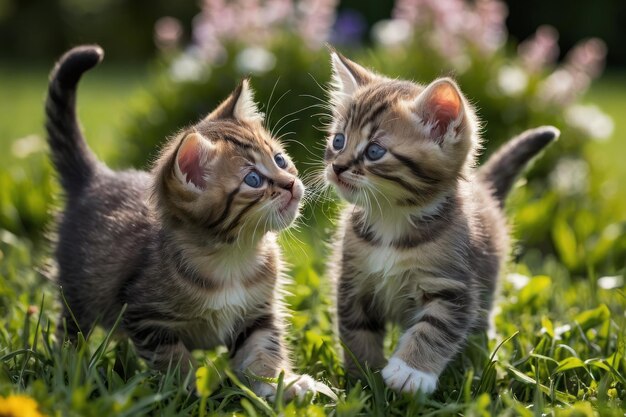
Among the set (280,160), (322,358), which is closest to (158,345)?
(322,358)

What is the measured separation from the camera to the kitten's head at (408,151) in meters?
2.79

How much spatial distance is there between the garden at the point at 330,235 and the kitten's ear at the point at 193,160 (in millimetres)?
434

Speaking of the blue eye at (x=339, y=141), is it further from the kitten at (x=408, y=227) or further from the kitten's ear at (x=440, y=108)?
the kitten's ear at (x=440, y=108)

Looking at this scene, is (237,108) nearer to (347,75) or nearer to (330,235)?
(347,75)

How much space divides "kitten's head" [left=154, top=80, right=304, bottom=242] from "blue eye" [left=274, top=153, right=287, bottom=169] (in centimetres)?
7

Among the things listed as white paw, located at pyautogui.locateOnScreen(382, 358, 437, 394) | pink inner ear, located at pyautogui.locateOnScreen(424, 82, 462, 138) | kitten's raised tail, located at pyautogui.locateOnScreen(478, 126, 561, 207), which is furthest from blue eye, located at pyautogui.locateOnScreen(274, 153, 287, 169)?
kitten's raised tail, located at pyautogui.locateOnScreen(478, 126, 561, 207)

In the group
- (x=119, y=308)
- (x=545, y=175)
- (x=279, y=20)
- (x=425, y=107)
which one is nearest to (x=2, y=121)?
(x=279, y=20)

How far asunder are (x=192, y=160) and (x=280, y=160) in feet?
1.15

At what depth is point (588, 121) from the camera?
215 inches

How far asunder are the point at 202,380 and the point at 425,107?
1.11 m

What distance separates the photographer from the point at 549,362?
3.00m

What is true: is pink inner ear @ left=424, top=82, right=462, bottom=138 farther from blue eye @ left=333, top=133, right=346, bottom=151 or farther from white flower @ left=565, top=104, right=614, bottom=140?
white flower @ left=565, top=104, right=614, bottom=140

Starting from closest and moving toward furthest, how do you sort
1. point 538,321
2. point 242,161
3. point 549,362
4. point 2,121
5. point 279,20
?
point 242,161 → point 549,362 → point 538,321 → point 279,20 → point 2,121

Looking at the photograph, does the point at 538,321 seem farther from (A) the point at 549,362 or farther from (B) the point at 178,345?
(B) the point at 178,345
